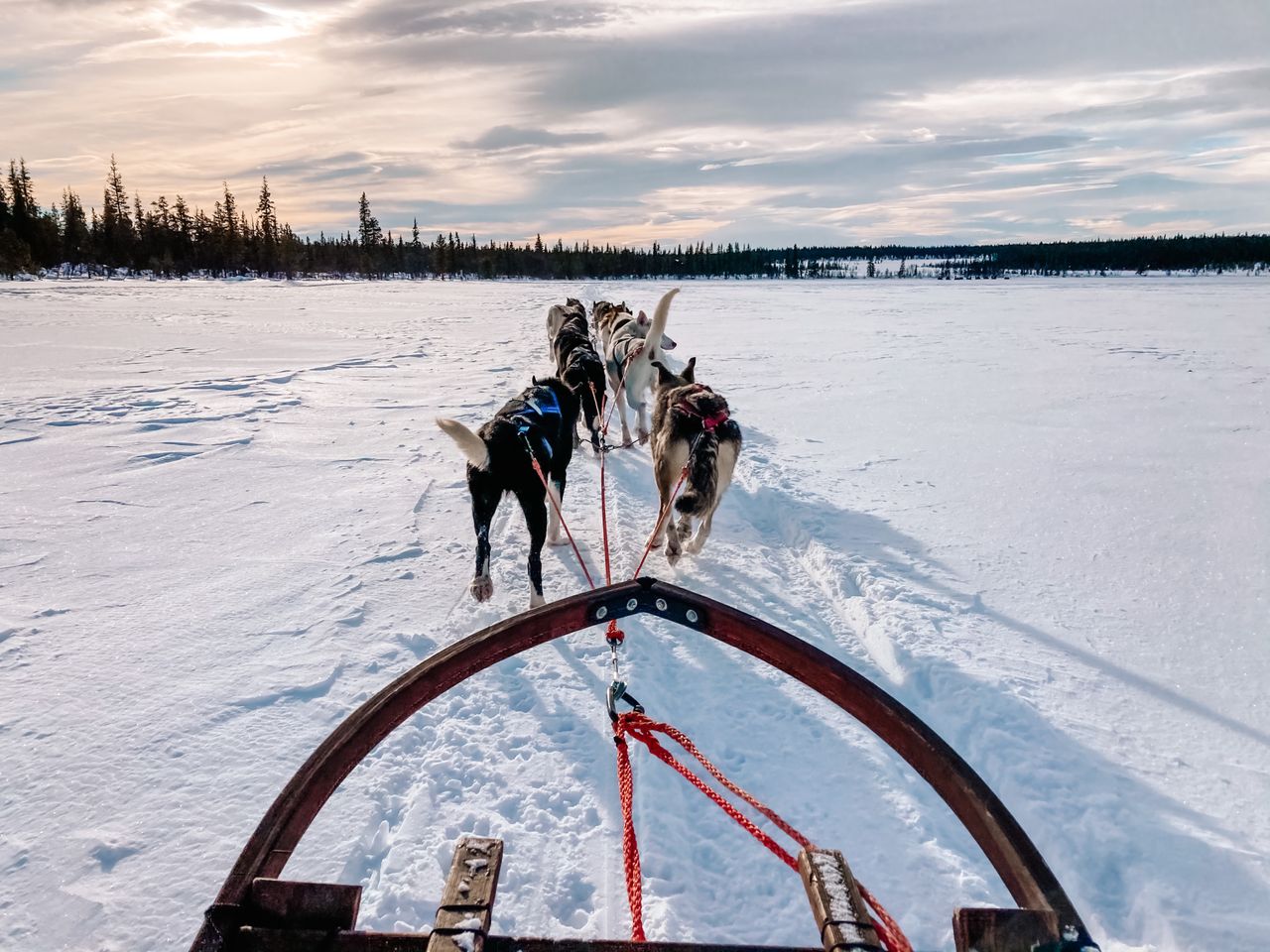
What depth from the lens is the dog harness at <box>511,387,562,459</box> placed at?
3750 millimetres

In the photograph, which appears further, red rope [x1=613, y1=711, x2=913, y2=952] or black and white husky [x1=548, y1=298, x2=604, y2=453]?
black and white husky [x1=548, y1=298, x2=604, y2=453]

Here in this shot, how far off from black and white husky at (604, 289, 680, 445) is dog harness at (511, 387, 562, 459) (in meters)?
2.22

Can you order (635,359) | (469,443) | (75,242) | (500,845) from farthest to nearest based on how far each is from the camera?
(75,242)
(635,359)
(469,443)
(500,845)

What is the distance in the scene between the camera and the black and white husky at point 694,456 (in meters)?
4.15

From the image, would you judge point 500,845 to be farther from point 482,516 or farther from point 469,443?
point 482,516

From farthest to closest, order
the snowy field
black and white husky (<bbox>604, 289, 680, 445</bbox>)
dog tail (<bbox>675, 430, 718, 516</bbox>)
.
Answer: black and white husky (<bbox>604, 289, 680, 445</bbox>) < dog tail (<bbox>675, 430, 718, 516</bbox>) < the snowy field

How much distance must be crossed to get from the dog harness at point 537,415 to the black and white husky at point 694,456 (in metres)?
0.72

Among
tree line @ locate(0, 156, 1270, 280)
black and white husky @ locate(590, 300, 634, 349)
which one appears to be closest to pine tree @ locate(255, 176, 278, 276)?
tree line @ locate(0, 156, 1270, 280)

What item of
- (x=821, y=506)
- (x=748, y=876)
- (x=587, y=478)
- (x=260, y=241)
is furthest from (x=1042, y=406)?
(x=260, y=241)

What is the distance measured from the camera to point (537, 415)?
4082mm

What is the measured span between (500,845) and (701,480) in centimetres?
316

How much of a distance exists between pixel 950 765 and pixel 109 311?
26.8 m

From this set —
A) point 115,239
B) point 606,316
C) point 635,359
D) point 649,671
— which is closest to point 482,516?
point 649,671

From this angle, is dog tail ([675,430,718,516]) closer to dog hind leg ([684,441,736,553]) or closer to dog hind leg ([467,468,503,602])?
dog hind leg ([684,441,736,553])
